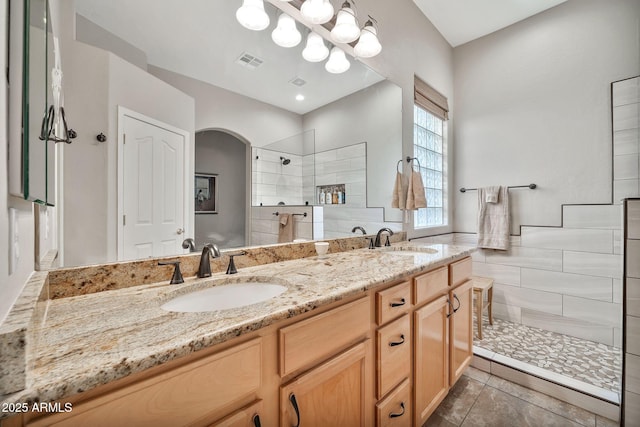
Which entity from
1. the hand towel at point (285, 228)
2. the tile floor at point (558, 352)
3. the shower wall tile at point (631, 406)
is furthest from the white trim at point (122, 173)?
the tile floor at point (558, 352)

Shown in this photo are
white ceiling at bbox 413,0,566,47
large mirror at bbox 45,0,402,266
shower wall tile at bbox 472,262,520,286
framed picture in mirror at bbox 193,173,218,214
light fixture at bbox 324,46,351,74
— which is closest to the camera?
large mirror at bbox 45,0,402,266

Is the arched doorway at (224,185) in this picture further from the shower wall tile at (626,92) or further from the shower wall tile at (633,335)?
the shower wall tile at (626,92)

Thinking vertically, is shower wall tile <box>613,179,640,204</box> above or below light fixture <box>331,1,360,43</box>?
below

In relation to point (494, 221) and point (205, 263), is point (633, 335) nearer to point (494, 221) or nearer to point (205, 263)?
point (494, 221)

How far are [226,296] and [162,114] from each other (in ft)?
2.31

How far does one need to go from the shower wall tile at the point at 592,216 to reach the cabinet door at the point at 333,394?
242cm

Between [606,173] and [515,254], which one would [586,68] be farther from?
[515,254]

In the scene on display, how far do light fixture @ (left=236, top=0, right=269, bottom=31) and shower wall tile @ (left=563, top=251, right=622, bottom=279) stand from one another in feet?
9.57

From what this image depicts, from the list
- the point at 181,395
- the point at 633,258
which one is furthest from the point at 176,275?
the point at 633,258

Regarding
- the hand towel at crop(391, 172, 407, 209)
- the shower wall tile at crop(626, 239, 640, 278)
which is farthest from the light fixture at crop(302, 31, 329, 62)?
the shower wall tile at crop(626, 239, 640, 278)

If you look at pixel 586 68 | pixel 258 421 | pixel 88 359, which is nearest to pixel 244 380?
pixel 258 421

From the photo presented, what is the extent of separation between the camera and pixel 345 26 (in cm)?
158

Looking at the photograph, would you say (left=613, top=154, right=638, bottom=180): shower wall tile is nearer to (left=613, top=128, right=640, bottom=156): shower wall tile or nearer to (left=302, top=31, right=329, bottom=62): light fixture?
(left=613, top=128, right=640, bottom=156): shower wall tile

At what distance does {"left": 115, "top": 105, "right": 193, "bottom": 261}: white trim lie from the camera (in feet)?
2.91
